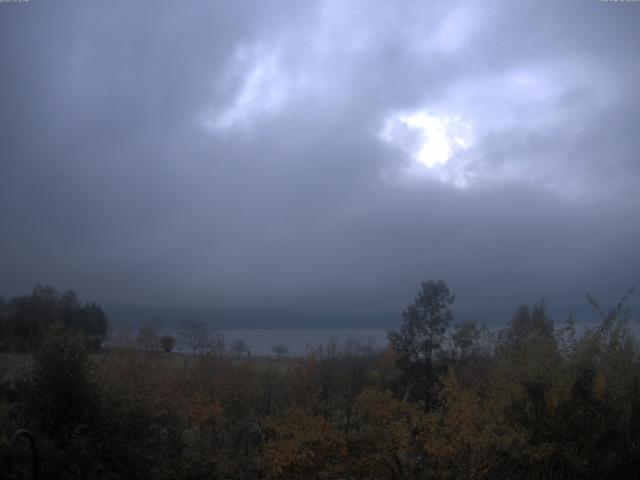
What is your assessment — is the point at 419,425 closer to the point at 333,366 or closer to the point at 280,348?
the point at 333,366

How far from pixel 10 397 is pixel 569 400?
49.3 ft

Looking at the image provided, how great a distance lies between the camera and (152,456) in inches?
575

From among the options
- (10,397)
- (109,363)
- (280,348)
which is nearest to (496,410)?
(10,397)

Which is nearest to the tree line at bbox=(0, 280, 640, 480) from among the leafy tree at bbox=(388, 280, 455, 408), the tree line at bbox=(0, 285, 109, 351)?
the leafy tree at bbox=(388, 280, 455, 408)

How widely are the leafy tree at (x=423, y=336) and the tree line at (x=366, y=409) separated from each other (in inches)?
2.3

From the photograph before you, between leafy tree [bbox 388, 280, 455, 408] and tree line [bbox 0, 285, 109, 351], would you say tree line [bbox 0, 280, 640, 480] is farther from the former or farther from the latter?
tree line [bbox 0, 285, 109, 351]

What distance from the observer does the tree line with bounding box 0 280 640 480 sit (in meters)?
9.86

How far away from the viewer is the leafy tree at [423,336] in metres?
25.2

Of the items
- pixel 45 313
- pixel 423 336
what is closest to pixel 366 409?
pixel 423 336

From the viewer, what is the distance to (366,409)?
55.0 feet

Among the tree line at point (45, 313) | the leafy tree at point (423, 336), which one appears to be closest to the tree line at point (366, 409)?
the leafy tree at point (423, 336)

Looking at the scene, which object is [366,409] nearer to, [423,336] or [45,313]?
[423,336]

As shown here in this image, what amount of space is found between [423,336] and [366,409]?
9218 millimetres

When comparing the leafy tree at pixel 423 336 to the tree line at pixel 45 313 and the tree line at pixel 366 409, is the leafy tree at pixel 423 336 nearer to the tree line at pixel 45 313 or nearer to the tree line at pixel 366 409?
the tree line at pixel 366 409
